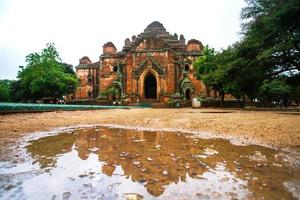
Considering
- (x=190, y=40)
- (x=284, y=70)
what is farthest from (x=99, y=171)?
(x=190, y=40)

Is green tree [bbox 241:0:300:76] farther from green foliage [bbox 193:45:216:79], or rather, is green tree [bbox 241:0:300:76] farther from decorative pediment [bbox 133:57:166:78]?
decorative pediment [bbox 133:57:166:78]

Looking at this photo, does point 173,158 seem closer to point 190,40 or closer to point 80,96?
point 190,40

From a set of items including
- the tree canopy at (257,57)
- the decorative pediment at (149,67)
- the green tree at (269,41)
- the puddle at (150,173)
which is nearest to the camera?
the puddle at (150,173)

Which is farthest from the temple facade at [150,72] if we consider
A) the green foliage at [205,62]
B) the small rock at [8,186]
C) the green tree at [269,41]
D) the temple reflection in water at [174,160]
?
the small rock at [8,186]

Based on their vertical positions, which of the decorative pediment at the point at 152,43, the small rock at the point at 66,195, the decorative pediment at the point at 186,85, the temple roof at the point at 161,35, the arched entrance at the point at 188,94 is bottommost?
the small rock at the point at 66,195

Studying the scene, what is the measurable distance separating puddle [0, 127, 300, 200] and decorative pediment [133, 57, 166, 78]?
3364 cm

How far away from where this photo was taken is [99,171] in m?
3.67

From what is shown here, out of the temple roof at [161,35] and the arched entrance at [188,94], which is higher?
the temple roof at [161,35]

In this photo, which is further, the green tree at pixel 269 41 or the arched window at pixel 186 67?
the arched window at pixel 186 67

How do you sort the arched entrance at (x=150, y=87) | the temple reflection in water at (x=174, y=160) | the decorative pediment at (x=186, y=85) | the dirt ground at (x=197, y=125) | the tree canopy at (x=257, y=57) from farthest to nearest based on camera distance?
Answer: the arched entrance at (x=150, y=87), the decorative pediment at (x=186, y=85), the tree canopy at (x=257, y=57), the dirt ground at (x=197, y=125), the temple reflection in water at (x=174, y=160)

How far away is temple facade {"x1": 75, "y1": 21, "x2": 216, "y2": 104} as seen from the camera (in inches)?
1535

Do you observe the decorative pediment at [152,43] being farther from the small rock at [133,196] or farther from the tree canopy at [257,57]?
the small rock at [133,196]

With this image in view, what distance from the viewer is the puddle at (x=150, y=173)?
2811 millimetres

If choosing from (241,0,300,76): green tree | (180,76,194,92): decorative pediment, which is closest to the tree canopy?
(241,0,300,76): green tree
